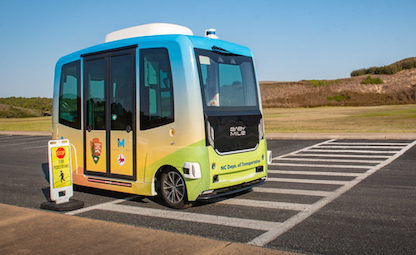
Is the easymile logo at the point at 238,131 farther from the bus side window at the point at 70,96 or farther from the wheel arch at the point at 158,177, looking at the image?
the bus side window at the point at 70,96

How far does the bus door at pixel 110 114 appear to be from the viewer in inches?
295

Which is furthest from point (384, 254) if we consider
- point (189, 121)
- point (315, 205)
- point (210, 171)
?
point (189, 121)

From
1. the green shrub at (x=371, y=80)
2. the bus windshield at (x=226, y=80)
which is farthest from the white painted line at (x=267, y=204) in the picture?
the green shrub at (x=371, y=80)

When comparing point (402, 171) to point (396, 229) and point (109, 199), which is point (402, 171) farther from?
point (109, 199)

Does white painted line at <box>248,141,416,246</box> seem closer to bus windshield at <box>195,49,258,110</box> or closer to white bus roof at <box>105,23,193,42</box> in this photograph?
bus windshield at <box>195,49,258,110</box>

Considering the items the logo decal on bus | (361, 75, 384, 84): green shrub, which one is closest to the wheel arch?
the logo decal on bus

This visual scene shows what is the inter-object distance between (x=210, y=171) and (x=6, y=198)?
175 inches

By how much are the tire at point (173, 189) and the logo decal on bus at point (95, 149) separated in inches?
62.1

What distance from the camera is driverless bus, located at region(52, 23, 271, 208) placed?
6.79 meters

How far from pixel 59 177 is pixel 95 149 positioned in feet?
3.41

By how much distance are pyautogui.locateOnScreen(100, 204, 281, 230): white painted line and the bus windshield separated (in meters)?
1.78

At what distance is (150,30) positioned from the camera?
7.73 m

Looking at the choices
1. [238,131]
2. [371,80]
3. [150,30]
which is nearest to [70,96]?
[150,30]

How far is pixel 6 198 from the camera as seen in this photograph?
845 cm
